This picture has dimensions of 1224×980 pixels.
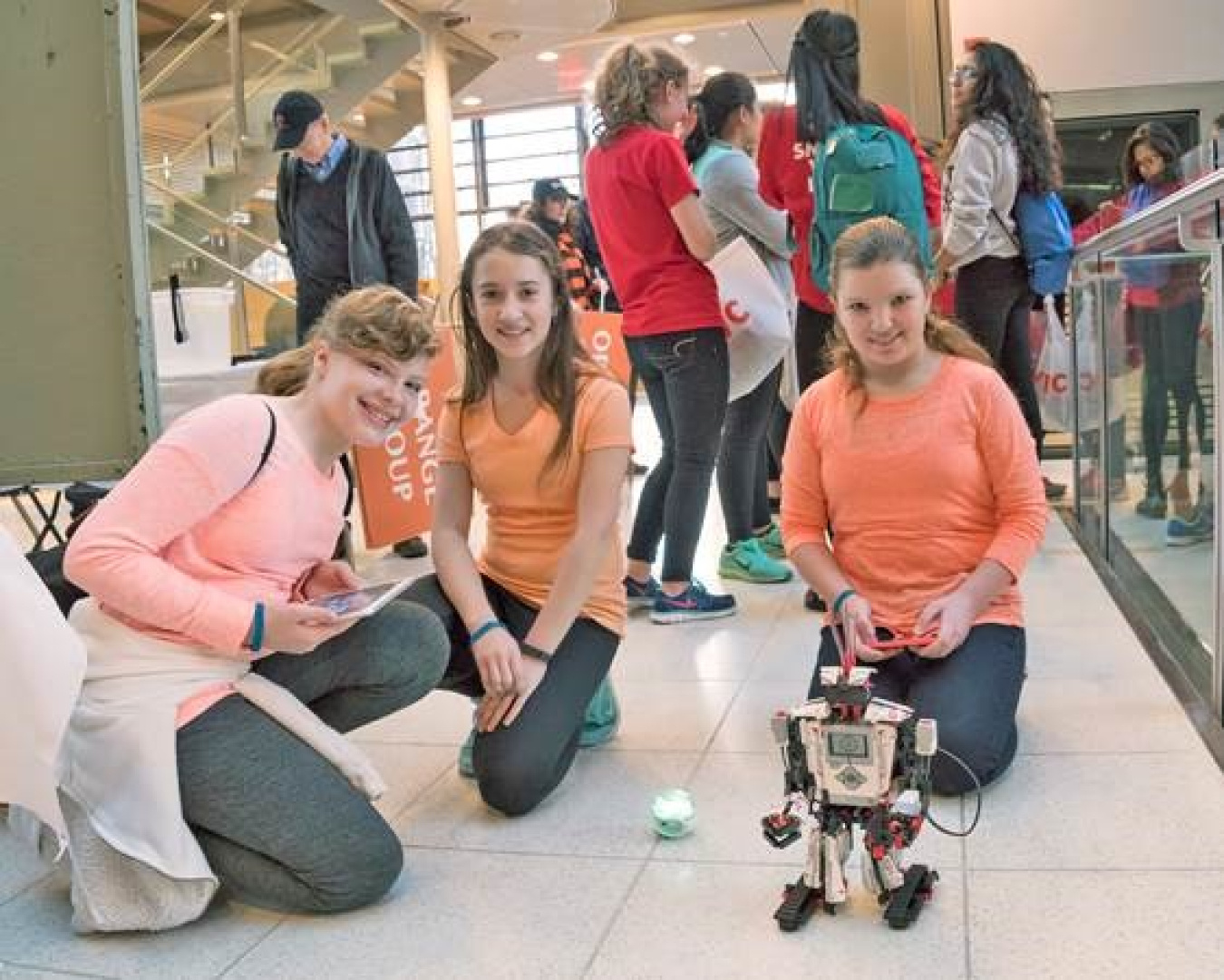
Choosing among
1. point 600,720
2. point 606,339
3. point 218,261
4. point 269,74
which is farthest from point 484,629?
point 269,74

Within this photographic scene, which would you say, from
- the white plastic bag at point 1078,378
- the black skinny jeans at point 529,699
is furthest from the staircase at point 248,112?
the black skinny jeans at point 529,699

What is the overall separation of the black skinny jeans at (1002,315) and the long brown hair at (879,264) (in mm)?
1554

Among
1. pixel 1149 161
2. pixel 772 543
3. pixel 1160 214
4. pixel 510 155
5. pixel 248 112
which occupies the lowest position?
pixel 772 543

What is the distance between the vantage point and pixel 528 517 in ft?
7.30

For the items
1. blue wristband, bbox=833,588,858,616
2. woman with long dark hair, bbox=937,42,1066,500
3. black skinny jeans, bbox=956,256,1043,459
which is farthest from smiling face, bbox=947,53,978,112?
blue wristband, bbox=833,588,858,616

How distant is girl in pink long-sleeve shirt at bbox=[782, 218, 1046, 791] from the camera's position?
2023 millimetres

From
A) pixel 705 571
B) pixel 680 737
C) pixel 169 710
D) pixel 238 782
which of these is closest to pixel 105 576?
pixel 169 710

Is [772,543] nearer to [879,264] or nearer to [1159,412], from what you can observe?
[1159,412]

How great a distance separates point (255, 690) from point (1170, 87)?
5.19m

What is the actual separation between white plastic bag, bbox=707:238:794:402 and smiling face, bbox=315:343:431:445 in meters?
1.56

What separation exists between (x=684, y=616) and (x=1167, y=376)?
132 cm

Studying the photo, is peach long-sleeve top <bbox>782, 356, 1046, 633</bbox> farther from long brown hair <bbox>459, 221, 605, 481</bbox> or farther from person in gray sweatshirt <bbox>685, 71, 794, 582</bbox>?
person in gray sweatshirt <bbox>685, 71, 794, 582</bbox>

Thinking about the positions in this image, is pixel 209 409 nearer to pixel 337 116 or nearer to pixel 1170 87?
pixel 1170 87

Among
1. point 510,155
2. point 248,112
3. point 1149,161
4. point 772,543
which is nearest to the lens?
point 772,543
